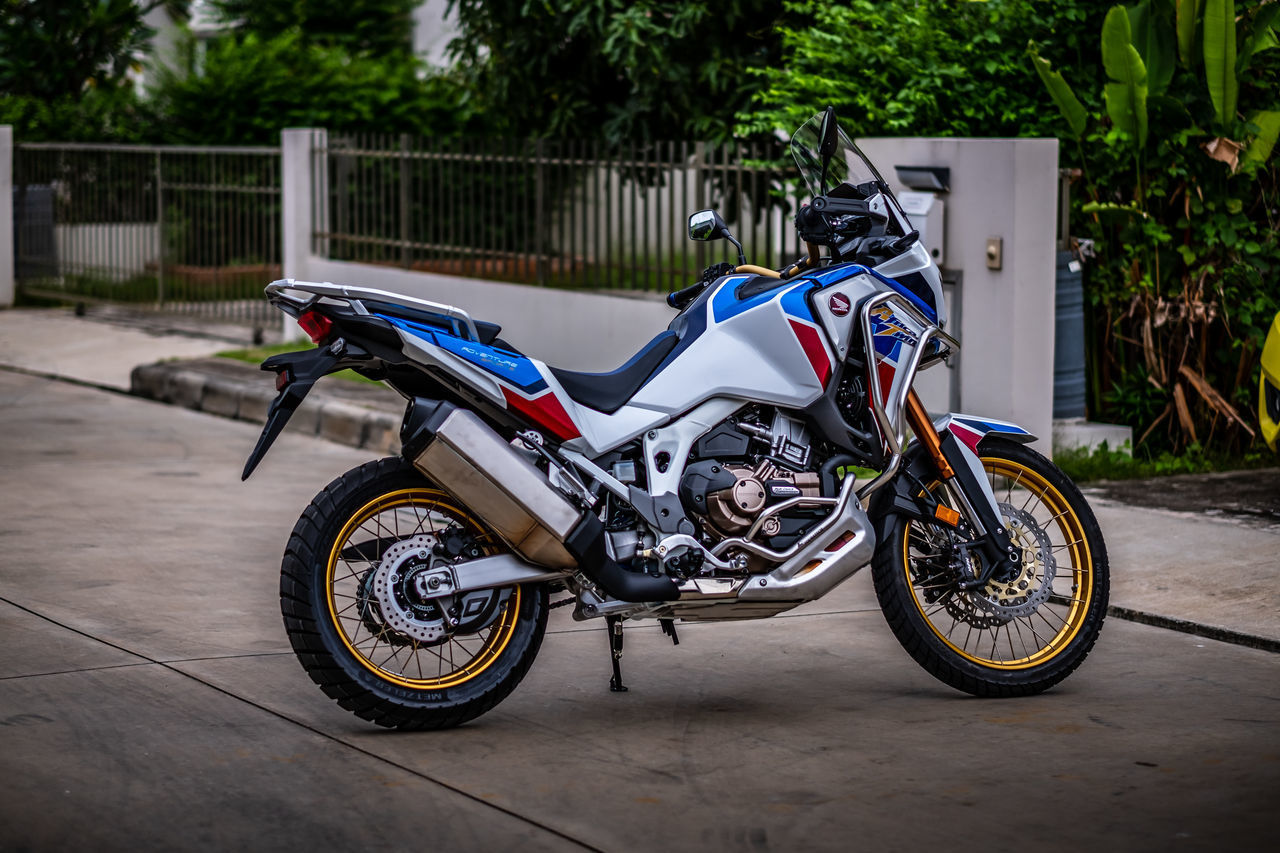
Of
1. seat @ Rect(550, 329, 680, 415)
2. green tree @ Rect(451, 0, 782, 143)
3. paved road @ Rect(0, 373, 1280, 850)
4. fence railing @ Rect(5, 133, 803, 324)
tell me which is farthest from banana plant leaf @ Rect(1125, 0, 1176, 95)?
seat @ Rect(550, 329, 680, 415)

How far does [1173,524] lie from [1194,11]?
300cm

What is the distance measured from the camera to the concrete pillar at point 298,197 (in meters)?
15.8

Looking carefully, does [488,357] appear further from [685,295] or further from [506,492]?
[685,295]

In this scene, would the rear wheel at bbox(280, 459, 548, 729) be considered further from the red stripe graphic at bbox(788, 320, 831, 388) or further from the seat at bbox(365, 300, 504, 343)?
the red stripe graphic at bbox(788, 320, 831, 388)

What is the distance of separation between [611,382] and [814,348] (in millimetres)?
623

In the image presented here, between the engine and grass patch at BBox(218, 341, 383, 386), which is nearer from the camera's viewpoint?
the engine

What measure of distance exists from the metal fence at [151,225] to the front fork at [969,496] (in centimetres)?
1155

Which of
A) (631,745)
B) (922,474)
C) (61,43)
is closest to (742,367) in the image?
(922,474)

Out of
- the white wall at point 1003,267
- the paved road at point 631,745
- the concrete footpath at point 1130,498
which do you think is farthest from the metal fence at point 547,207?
the paved road at point 631,745

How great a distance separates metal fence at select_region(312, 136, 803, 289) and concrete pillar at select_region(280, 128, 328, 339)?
71 mm

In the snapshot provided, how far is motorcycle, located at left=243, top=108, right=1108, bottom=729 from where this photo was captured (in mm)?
5125

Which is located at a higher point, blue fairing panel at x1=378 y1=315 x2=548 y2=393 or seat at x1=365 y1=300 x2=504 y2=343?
seat at x1=365 y1=300 x2=504 y2=343

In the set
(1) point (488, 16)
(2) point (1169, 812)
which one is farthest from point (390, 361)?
(1) point (488, 16)

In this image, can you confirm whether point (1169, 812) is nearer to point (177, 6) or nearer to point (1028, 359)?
point (1028, 359)
